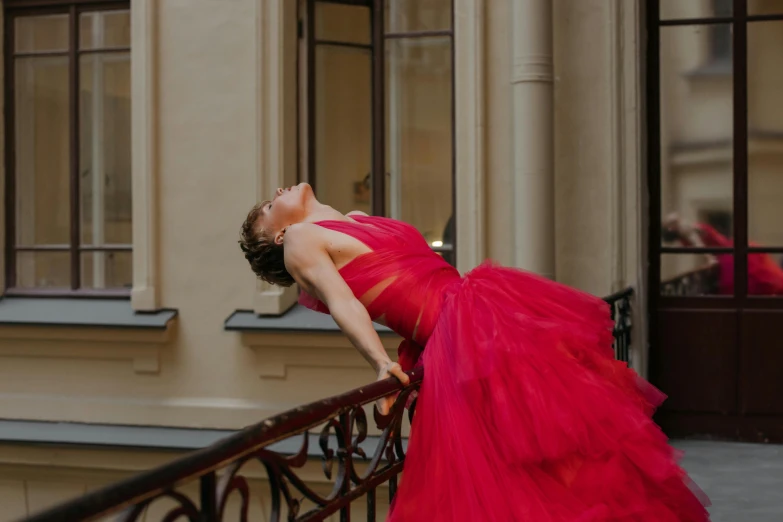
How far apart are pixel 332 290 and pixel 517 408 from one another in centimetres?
65

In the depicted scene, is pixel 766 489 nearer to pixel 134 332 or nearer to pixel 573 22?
pixel 573 22

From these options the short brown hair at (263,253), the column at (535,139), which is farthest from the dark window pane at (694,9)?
the short brown hair at (263,253)

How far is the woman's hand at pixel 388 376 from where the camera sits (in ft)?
9.47

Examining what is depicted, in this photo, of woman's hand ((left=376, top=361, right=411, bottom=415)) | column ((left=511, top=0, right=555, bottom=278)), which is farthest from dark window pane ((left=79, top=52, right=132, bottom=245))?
woman's hand ((left=376, top=361, right=411, bottom=415))

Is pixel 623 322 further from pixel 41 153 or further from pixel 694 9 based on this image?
pixel 41 153

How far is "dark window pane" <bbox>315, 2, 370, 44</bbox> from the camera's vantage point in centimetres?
710

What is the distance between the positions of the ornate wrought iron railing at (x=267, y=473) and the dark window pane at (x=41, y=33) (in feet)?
17.4

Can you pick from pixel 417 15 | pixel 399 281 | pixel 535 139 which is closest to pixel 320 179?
pixel 417 15

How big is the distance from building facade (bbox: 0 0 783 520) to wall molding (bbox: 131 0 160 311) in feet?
0.06

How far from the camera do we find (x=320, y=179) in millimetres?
7180

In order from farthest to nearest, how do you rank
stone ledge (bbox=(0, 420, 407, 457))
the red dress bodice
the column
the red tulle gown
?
1. stone ledge (bbox=(0, 420, 407, 457))
2. the column
3. the red dress bodice
4. the red tulle gown

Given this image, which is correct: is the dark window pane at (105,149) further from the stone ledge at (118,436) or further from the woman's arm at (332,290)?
the woman's arm at (332,290)

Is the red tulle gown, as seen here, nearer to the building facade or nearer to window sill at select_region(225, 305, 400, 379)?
the building facade

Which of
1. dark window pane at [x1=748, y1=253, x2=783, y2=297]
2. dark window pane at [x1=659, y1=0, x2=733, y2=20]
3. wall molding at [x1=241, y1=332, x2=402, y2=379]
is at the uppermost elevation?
dark window pane at [x1=659, y1=0, x2=733, y2=20]
